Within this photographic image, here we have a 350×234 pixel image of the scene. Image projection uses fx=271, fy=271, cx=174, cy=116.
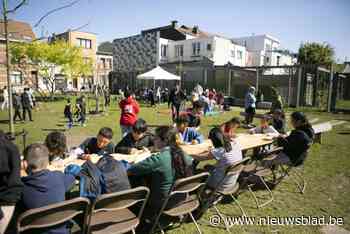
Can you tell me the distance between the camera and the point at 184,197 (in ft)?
10.6

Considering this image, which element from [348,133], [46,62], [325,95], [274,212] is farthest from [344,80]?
[46,62]

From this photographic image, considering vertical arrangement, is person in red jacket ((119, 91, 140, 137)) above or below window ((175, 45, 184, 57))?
below

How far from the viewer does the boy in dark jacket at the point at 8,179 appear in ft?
7.65

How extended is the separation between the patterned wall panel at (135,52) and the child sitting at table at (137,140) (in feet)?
114

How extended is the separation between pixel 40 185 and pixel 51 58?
2776cm

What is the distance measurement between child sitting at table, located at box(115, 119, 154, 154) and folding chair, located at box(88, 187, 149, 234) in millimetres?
1574

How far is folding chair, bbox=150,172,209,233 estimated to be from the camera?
292cm

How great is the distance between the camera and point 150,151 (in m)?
4.34

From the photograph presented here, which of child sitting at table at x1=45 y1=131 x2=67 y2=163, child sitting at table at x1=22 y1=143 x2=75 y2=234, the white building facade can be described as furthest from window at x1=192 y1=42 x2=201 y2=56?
child sitting at table at x1=22 y1=143 x2=75 y2=234

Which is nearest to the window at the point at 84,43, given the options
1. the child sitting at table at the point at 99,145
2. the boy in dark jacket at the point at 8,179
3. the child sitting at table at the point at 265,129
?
the child sitting at table at the point at 265,129

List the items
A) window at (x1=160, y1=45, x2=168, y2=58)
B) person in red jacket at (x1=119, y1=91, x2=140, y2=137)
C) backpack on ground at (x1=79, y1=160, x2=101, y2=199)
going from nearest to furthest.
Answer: backpack on ground at (x1=79, y1=160, x2=101, y2=199) → person in red jacket at (x1=119, y1=91, x2=140, y2=137) → window at (x1=160, y1=45, x2=168, y2=58)

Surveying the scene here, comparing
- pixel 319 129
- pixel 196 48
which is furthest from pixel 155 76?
pixel 196 48

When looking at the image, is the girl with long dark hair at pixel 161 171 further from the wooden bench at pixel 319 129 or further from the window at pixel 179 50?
the window at pixel 179 50

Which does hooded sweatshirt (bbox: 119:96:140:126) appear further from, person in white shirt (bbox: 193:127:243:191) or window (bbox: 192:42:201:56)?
window (bbox: 192:42:201:56)
